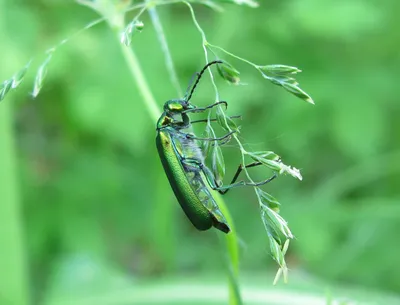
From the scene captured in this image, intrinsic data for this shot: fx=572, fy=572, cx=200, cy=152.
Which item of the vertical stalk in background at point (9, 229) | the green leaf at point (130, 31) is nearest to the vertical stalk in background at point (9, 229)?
the vertical stalk in background at point (9, 229)

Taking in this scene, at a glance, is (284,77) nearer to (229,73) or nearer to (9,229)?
(229,73)

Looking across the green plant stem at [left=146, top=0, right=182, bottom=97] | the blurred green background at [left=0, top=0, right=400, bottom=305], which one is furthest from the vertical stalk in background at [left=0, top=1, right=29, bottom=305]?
the green plant stem at [left=146, top=0, right=182, bottom=97]

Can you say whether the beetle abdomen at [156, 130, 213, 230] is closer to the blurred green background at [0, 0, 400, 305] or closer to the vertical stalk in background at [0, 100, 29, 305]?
the vertical stalk in background at [0, 100, 29, 305]

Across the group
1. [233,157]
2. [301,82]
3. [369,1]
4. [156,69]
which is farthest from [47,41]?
[369,1]

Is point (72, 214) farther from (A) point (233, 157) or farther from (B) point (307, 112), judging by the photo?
(B) point (307, 112)

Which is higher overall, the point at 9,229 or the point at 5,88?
the point at 9,229

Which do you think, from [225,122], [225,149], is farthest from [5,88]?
[225,149]
